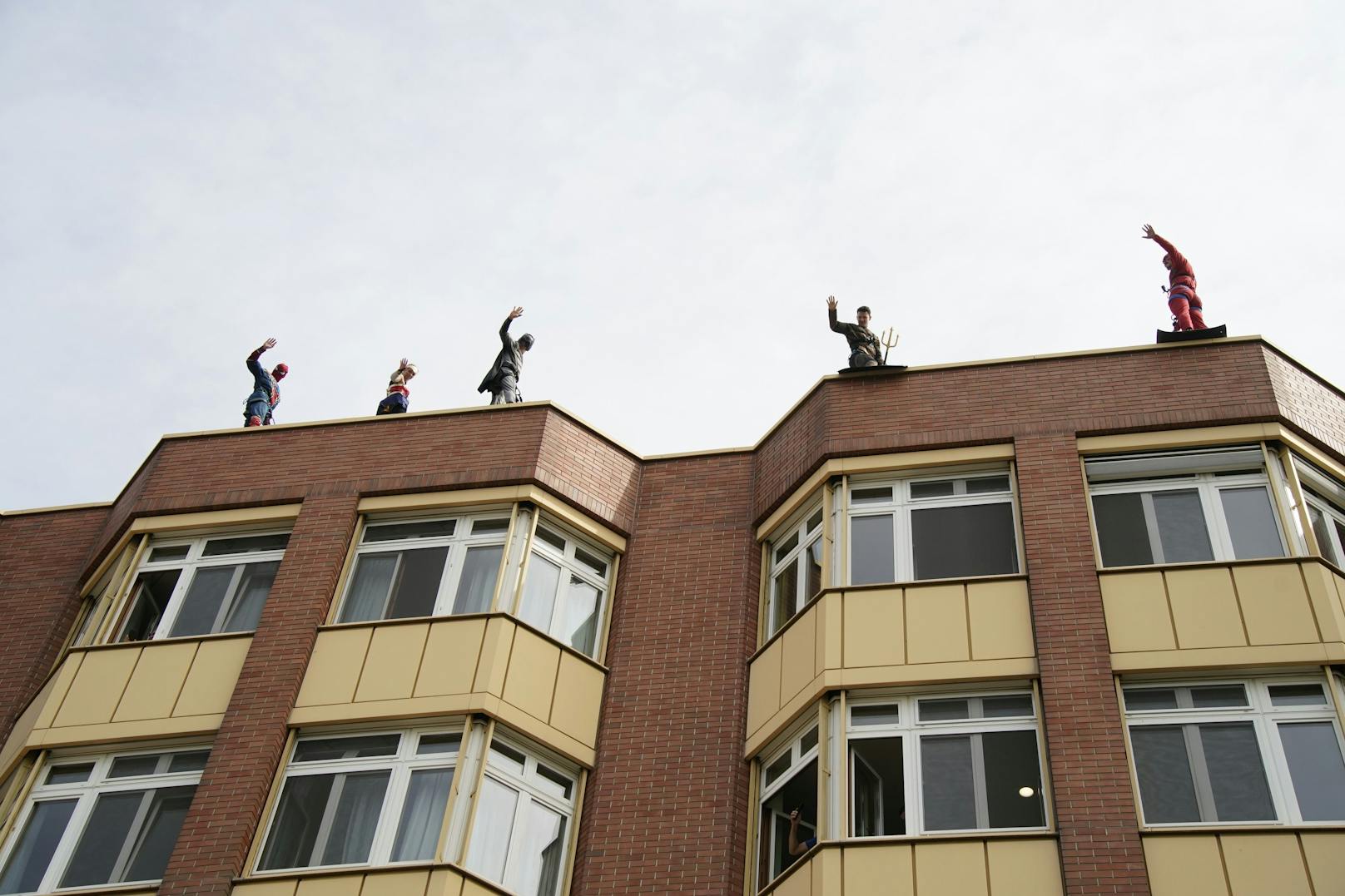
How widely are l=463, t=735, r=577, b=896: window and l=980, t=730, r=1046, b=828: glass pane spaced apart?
4838 millimetres

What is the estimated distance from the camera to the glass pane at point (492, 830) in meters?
17.1

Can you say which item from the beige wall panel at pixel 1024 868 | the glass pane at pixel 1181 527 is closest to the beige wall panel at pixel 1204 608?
the glass pane at pixel 1181 527

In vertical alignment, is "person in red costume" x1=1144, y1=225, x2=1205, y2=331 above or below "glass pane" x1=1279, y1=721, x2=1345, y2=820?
above

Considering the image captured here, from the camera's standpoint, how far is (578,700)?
19.1 meters

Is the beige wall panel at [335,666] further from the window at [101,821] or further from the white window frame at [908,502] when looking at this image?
the white window frame at [908,502]

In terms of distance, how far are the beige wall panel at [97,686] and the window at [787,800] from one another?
7.93 meters

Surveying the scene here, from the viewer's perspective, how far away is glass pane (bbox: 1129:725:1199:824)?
616 inches

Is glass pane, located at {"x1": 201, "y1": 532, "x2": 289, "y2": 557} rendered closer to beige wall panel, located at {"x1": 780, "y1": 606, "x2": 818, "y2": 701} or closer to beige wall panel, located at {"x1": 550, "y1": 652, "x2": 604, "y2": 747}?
beige wall panel, located at {"x1": 550, "y1": 652, "x2": 604, "y2": 747}

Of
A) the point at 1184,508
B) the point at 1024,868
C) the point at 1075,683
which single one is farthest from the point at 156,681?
the point at 1184,508

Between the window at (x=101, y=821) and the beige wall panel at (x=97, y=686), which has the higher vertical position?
the beige wall panel at (x=97, y=686)

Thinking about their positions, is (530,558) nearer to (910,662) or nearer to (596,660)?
(596,660)

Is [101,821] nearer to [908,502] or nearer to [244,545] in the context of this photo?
[244,545]

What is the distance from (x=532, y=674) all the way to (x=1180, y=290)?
33.4 ft

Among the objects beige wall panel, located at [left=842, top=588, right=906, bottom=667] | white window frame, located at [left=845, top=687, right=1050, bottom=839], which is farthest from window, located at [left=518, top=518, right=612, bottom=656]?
white window frame, located at [left=845, top=687, right=1050, bottom=839]
